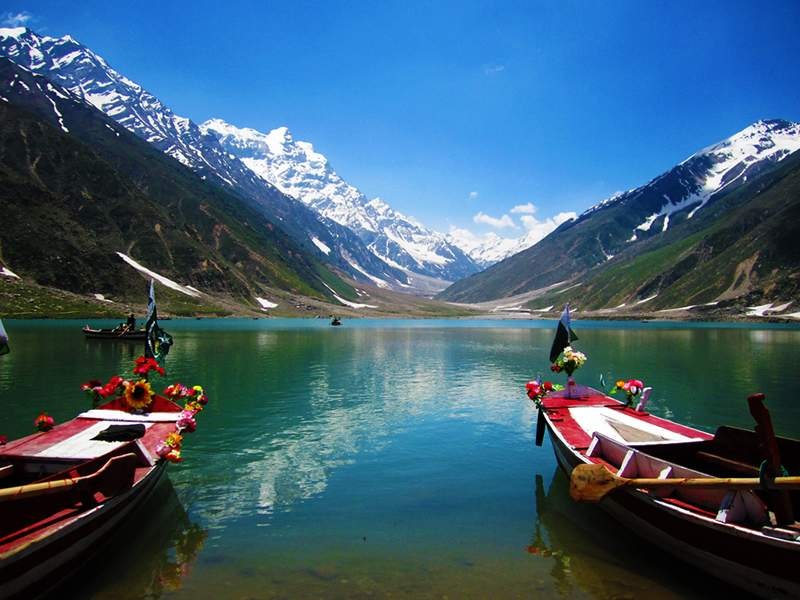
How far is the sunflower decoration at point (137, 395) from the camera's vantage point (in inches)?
813

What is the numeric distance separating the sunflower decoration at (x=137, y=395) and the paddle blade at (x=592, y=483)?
55.2 ft

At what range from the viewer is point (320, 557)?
537 inches

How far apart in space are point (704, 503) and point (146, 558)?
14.6m

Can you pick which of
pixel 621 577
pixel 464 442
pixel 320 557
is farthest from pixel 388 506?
pixel 464 442

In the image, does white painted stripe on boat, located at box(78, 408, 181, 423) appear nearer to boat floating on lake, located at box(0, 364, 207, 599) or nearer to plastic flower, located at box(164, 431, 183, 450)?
boat floating on lake, located at box(0, 364, 207, 599)

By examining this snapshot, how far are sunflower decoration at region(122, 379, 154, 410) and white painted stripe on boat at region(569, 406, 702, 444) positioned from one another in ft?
58.3

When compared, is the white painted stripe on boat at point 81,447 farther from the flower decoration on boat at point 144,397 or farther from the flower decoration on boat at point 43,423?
the flower decoration on boat at point 144,397

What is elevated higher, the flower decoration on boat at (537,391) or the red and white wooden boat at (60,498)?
the flower decoration on boat at (537,391)

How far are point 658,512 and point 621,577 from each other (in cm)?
192

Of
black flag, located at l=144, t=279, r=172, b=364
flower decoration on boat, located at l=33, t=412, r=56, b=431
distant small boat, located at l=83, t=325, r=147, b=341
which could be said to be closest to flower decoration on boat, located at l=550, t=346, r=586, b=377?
flower decoration on boat, located at l=33, t=412, r=56, b=431

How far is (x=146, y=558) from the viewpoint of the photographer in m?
13.6

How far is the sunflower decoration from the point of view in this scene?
67.7ft

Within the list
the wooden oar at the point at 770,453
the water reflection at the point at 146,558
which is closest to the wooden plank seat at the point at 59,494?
the water reflection at the point at 146,558

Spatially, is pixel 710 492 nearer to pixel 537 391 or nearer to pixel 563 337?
pixel 537 391
